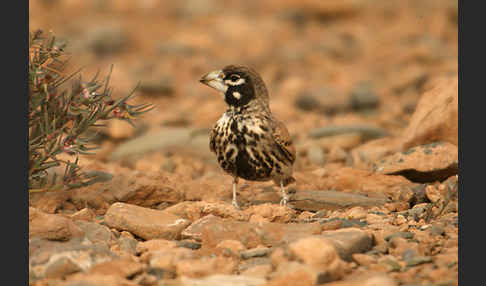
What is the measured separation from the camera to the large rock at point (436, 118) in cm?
847

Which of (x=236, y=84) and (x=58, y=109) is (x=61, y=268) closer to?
(x=58, y=109)

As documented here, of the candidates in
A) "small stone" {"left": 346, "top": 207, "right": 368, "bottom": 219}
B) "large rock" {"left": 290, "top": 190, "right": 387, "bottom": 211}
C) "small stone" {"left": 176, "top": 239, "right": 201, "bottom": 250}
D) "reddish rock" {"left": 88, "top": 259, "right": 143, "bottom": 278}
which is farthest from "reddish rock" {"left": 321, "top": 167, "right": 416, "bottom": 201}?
"reddish rock" {"left": 88, "top": 259, "right": 143, "bottom": 278}

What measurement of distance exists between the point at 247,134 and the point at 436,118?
9.17 ft

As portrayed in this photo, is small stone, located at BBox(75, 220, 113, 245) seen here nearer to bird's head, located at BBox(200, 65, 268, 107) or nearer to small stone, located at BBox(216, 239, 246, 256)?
small stone, located at BBox(216, 239, 246, 256)

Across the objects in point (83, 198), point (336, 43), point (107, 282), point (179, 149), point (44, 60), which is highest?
point (336, 43)

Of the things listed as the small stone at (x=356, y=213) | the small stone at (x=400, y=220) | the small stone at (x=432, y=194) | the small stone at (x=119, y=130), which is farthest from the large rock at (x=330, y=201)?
the small stone at (x=119, y=130)

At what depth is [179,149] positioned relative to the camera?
10922 mm

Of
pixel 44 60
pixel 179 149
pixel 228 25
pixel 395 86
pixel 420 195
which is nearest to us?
pixel 44 60

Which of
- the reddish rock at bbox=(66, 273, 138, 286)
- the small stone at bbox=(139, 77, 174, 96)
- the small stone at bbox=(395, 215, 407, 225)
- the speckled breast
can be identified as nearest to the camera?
the reddish rock at bbox=(66, 273, 138, 286)

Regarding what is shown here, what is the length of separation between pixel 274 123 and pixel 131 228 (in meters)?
2.18

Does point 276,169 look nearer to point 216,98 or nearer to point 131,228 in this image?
point 131,228

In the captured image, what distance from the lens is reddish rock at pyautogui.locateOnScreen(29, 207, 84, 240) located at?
5695 mm

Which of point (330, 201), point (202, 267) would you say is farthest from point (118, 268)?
point (330, 201)

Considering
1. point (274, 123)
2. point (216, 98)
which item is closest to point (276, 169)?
point (274, 123)
